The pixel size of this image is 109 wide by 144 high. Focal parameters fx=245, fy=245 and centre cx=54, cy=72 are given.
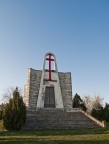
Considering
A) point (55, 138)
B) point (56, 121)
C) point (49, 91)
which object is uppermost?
point (49, 91)

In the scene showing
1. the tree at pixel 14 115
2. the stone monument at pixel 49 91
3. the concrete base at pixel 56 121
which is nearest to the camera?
the tree at pixel 14 115

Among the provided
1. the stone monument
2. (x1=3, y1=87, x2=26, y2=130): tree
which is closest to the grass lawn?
(x1=3, y1=87, x2=26, y2=130): tree

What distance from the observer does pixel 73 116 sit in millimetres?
35875

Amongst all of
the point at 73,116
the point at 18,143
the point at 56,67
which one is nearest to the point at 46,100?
the point at 56,67

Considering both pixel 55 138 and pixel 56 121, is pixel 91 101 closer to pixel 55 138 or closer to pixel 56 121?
pixel 56 121

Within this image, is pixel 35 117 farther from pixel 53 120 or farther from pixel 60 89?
pixel 60 89

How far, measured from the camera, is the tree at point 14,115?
1075 inches

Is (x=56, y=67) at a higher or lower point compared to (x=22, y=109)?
higher

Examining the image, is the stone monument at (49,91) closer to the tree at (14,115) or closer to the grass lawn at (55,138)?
the tree at (14,115)

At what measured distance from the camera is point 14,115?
2769 centimetres

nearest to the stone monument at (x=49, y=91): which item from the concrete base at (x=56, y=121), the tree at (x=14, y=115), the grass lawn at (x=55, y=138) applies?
the concrete base at (x=56, y=121)

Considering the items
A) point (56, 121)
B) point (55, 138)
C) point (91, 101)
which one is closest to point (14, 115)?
point (56, 121)

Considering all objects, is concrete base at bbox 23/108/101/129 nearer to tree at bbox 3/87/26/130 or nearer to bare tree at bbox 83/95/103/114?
tree at bbox 3/87/26/130

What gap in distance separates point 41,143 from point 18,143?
1.50 m
